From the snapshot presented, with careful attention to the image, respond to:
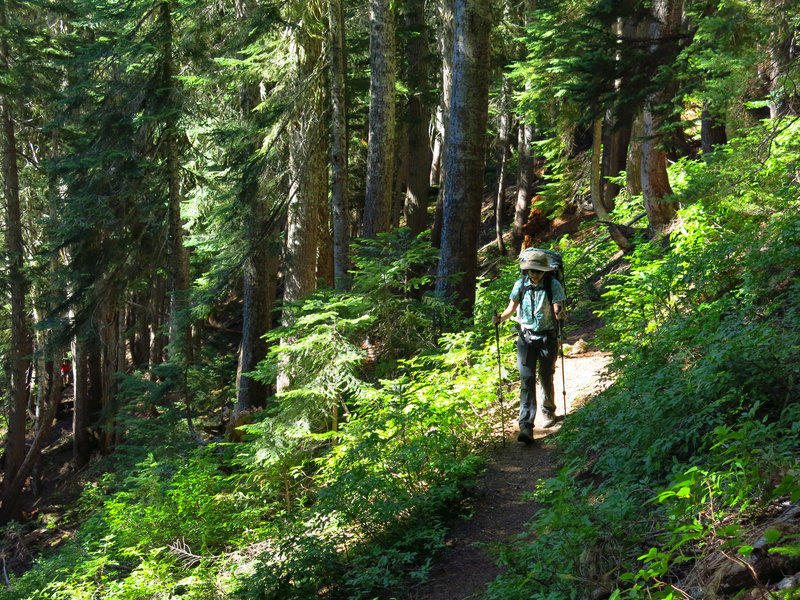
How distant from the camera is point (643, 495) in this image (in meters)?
4.35

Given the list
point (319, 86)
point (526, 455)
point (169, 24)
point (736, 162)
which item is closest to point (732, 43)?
point (736, 162)

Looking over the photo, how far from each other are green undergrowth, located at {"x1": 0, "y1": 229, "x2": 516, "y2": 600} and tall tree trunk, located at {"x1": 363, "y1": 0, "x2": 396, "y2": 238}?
8.90ft

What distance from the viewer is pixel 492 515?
19.3ft

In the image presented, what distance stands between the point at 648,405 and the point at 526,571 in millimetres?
1949

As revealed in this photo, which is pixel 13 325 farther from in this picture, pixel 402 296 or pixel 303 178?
pixel 402 296

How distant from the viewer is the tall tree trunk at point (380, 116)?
1207cm

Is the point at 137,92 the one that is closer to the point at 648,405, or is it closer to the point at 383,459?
the point at 383,459

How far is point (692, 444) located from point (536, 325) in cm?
288

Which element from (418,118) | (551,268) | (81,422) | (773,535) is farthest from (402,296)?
(81,422)

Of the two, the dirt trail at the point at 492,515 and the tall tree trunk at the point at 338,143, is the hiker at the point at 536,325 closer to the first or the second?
the dirt trail at the point at 492,515

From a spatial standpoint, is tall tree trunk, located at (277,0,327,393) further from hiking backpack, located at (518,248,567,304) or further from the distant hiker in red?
the distant hiker in red

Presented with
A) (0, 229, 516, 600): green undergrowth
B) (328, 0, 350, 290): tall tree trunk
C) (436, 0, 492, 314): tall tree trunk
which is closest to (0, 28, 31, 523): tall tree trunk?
(0, 229, 516, 600): green undergrowth

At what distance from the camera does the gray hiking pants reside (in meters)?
7.25

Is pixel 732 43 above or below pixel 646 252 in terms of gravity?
above
